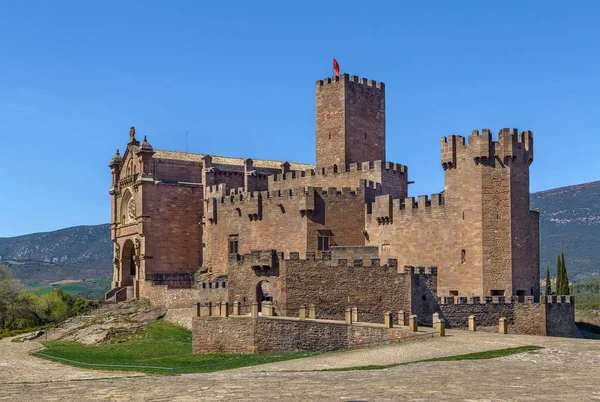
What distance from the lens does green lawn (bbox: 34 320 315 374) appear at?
106 feet

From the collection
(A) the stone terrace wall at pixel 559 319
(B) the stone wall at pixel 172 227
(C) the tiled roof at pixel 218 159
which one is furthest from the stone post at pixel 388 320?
(C) the tiled roof at pixel 218 159

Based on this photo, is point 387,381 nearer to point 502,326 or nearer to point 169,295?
point 502,326

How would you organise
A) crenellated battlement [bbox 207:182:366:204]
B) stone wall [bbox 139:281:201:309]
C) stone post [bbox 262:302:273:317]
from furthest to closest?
1. crenellated battlement [bbox 207:182:366:204]
2. stone wall [bbox 139:281:201:309]
3. stone post [bbox 262:302:273:317]

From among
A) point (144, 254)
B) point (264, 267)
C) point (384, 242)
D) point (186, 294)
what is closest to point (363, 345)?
point (264, 267)

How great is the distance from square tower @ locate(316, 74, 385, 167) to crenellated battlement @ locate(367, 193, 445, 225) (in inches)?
213

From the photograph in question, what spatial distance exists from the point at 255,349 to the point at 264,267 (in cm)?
549

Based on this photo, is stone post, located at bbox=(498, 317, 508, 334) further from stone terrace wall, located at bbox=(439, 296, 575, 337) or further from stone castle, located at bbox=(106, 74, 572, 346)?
stone castle, located at bbox=(106, 74, 572, 346)

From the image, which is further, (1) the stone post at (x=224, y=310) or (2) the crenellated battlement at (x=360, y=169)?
(2) the crenellated battlement at (x=360, y=169)

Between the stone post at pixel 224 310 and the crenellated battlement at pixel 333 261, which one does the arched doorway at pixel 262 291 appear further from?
the stone post at pixel 224 310

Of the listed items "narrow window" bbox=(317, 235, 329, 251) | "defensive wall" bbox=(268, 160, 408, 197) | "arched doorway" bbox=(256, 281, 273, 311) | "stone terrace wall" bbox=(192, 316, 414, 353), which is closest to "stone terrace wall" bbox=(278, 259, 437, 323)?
"arched doorway" bbox=(256, 281, 273, 311)

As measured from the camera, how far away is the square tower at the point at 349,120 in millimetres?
54531

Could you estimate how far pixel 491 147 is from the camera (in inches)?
1736

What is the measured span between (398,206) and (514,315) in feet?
34.7

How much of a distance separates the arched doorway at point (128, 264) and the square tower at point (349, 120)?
16803 mm
